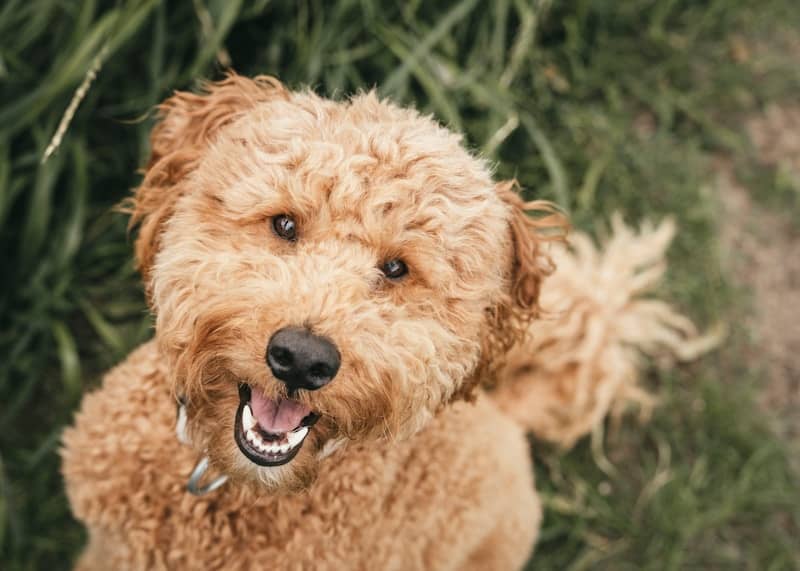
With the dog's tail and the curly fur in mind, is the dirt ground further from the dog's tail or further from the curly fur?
the curly fur

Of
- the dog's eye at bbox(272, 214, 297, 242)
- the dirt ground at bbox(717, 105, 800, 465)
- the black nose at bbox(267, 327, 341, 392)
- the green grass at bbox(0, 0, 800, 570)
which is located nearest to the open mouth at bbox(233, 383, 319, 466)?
the black nose at bbox(267, 327, 341, 392)

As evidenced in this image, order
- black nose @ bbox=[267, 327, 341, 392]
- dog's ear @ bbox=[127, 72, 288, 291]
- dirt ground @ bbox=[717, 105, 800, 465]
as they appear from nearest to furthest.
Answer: black nose @ bbox=[267, 327, 341, 392]
dog's ear @ bbox=[127, 72, 288, 291]
dirt ground @ bbox=[717, 105, 800, 465]

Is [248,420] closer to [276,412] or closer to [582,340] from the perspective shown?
[276,412]

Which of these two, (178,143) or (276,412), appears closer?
(276,412)

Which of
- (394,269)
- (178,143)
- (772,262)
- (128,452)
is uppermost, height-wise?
(772,262)

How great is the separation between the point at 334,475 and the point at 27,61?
1945mm

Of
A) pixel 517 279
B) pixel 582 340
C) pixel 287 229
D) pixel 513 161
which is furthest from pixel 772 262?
pixel 287 229

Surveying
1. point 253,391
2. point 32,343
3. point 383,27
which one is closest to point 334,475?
point 253,391

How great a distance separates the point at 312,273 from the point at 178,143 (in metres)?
0.58

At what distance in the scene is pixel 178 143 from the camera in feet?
6.24

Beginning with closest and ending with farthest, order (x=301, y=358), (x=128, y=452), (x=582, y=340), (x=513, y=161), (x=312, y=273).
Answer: (x=301, y=358)
(x=312, y=273)
(x=128, y=452)
(x=582, y=340)
(x=513, y=161)

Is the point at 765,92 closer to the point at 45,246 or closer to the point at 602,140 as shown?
the point at 602,140

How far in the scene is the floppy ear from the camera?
6.29 feet

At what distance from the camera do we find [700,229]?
11.7ft
